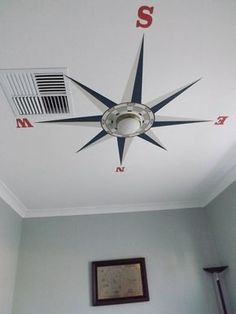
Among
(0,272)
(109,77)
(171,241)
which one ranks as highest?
(109,77)

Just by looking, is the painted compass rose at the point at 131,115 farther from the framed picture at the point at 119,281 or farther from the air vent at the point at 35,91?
the framed picture at the point at 119,281

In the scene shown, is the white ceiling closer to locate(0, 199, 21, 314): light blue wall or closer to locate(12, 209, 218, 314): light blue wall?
locate(0, 199, 21, 314): light blue wall

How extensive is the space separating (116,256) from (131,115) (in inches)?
69.7

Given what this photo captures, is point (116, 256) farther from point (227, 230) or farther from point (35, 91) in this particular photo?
point (35, 91)

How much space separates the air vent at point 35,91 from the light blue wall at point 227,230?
183cm

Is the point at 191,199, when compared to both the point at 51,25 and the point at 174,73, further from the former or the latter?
the point at 51,25

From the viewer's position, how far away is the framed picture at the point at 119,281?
7.86ft

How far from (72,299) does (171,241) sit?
1194 millimetres

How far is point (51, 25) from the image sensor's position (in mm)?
990

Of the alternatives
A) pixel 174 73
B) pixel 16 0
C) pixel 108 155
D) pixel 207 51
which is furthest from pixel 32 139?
pixel 207 51

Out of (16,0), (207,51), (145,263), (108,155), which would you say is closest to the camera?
(16,0)

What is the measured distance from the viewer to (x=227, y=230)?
2.44 m

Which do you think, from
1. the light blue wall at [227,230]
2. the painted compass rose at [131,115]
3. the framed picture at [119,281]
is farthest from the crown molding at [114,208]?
the painted compass rose at [131,115]

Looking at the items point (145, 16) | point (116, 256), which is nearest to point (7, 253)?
point (116, 256)
